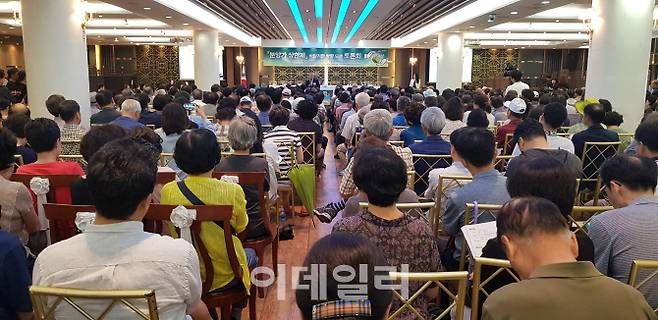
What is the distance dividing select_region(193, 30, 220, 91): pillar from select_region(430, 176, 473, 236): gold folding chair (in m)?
12.8

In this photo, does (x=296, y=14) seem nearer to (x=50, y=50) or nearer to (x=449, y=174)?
(x=50, y=50)

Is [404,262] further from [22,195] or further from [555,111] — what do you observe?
[555,111]

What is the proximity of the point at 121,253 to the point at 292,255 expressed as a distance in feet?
9.89

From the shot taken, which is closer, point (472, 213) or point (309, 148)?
point (472, 213)

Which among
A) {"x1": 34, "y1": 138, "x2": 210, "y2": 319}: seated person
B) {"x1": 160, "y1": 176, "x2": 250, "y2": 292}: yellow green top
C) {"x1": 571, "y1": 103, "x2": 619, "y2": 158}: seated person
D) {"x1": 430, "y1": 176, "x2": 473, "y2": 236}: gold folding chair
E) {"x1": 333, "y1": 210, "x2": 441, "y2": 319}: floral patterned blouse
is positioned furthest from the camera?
{"x1": 571, "y1": 103, "x2": 619, "y2": 158}: seated person

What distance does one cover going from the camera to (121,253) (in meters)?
1.72

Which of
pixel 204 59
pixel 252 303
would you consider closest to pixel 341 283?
pixel 252 303

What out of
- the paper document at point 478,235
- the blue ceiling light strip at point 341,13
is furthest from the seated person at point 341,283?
the blue ceiling light strip at point 341,13

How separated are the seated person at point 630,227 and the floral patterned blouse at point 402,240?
74cm

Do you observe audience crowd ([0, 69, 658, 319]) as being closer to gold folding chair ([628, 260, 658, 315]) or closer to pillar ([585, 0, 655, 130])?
gold folding chair ([628, 260, 658, 315])

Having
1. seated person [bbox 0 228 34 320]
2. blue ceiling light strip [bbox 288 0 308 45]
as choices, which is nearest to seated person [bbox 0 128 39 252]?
seated person [bbox 0 228 34 320]

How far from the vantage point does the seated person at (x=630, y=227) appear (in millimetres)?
2242

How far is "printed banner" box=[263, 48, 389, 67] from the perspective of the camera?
29.1 metres

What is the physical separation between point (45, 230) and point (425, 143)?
2912 mm
